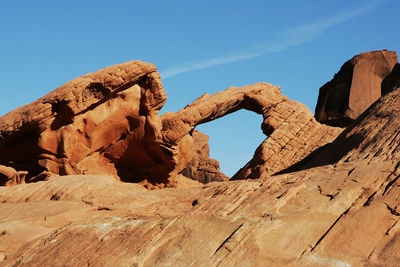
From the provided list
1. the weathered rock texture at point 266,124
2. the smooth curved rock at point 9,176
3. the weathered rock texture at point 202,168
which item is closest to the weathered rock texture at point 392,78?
the weathered rock texture at point 266,124

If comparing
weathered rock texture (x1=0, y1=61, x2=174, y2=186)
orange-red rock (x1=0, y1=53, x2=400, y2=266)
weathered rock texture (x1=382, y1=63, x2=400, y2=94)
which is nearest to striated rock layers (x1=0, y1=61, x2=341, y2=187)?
weathered rock texture (x1=0, y1=61, x2=174, y2=186)

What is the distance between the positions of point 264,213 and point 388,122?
3.62 m

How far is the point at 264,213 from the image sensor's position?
20.4 feet

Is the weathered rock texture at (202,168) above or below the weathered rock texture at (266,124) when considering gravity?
above

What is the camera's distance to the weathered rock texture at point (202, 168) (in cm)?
2482

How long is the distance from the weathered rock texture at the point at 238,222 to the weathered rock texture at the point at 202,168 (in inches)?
638

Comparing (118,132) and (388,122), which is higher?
(118,132)

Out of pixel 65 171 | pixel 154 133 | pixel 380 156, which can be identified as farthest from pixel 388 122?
pixel 65 171

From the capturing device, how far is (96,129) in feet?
45.4

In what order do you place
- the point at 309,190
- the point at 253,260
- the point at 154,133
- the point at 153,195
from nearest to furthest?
1. the point at 253,260
2. the point at 309,190
3. the point at 153,195
4. the point at 154,133

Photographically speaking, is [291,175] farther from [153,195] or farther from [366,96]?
[366,96]

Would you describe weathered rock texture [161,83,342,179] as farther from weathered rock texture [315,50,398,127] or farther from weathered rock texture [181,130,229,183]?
weathered rock texture [181,130,229,183]

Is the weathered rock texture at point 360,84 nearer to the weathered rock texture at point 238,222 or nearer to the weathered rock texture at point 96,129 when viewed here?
the weathered rock texture at point 96,129

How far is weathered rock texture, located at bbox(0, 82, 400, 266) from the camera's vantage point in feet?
18.0
